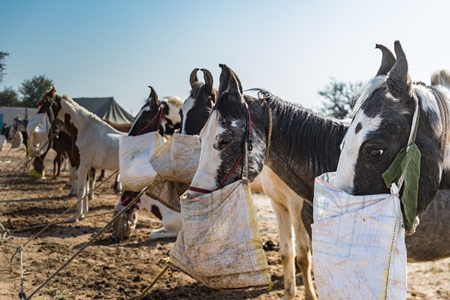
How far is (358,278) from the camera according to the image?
162 centimetres

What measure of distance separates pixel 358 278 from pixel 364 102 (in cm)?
78

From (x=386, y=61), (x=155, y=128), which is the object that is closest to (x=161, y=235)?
(x=155, y=128)

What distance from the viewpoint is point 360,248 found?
1.62m

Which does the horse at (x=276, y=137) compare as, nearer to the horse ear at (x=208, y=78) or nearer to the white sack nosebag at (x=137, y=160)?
the horse ear at (x=208, y=78)

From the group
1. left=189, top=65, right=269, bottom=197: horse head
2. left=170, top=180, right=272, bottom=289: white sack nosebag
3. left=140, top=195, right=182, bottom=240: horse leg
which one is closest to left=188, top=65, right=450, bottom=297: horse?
left=189, top=65, right=269, bottom=197: horse head

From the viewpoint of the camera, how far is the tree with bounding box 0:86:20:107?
4744cm

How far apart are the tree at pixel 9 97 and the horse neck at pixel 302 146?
5134 centimetres

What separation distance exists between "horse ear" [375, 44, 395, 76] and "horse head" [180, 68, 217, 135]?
209 cm

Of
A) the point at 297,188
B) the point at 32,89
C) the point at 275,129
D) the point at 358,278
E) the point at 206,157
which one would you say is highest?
the point at 32,89

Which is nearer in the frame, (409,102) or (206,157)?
(409,102)

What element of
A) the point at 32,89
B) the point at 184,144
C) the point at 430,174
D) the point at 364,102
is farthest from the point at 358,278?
the point at 32,89

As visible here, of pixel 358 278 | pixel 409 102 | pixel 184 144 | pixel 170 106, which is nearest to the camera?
pixel 358 278

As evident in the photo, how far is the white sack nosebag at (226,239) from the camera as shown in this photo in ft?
7.55

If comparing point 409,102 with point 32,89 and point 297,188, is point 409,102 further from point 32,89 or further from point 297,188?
point 32,89
